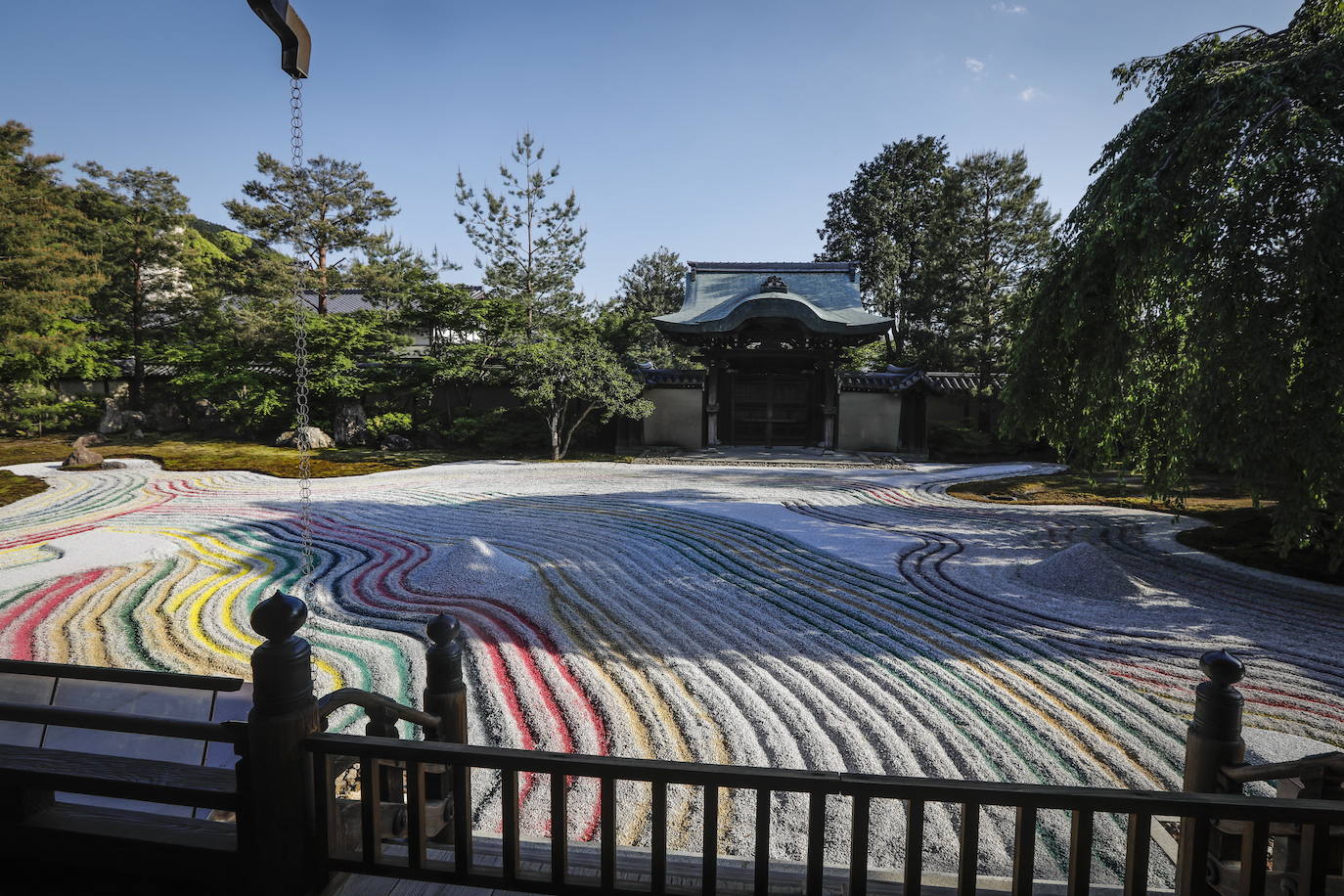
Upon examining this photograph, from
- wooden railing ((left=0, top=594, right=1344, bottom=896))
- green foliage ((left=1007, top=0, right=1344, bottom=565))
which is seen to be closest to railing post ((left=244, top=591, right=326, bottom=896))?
wooden railing ((left=0, top=594, right=1344, bottom=896))

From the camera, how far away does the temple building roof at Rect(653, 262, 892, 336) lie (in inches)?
622

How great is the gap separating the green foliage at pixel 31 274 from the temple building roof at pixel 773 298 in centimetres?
1302

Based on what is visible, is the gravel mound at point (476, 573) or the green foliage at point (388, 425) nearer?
the gravel mound at point (476, 573)

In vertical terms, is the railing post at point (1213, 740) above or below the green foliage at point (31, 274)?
below

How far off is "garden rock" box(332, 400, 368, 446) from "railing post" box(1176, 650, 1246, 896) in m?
18.2

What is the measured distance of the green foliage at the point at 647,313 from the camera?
20.1 meters

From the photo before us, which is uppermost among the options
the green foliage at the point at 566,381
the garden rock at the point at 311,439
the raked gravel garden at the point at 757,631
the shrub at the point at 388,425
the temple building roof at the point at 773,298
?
the temple building roof at the point at 773,298

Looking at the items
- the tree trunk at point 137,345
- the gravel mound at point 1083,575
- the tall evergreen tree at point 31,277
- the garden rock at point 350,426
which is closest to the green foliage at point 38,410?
the tall evergreen tree at point 31,277

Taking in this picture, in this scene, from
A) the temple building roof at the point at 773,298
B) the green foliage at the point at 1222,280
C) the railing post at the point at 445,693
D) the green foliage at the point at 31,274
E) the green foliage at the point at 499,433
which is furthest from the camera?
the green foliage at the point at 499,433

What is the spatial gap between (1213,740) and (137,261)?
23.7m

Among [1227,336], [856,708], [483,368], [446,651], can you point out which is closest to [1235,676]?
[856,708]

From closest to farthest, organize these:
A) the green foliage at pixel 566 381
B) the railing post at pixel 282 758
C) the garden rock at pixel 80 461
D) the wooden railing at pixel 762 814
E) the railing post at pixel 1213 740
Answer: the wooden railing at pixel 762 814 < the railing post at pixel 282 758 < the railing post at pixel 1213 740 < the garden rock at pixel 80 461 < the green foliage at pixel 566 381

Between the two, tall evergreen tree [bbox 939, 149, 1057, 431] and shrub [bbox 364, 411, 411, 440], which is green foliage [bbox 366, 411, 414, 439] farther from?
tall evergreen tree [bbox 939, 149, 1057, 431]

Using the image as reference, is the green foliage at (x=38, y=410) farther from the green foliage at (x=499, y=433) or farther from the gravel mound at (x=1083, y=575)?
the gravel mound at (x=1083, y=575)
